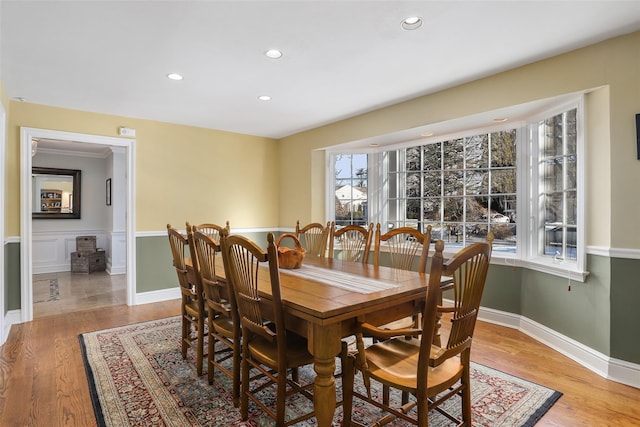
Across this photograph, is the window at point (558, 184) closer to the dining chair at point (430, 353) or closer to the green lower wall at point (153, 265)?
the dining chair at point (430, 353)

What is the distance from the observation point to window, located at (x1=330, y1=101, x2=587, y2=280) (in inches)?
119

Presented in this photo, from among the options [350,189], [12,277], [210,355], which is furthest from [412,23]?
[12,277]

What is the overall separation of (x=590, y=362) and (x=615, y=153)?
1.55 m

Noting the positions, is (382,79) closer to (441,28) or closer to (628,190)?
(441,28)

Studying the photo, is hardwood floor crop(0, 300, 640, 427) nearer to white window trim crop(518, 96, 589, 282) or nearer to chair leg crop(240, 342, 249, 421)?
white window trim crop(518, 96, 589, 282)

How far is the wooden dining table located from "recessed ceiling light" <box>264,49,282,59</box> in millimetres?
1650

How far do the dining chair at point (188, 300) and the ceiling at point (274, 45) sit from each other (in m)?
1.38

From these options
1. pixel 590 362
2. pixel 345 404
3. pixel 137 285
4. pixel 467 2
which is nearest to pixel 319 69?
pixel 467 2

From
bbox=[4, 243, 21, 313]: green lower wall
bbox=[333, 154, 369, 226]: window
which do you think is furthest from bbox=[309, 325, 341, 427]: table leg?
bbox=[4, 243, 21, 313]: green lower wall

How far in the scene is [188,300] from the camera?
2.81m

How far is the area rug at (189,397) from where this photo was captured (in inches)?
79.0

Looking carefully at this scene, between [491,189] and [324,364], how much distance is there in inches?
116

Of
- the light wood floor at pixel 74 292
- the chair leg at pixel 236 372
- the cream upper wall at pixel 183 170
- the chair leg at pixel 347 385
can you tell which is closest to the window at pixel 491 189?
the cream upper wall at pixel 183 170

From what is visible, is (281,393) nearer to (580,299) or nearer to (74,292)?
(580,299)
